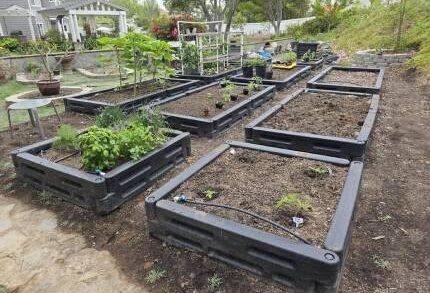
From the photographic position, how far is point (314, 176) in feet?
9.57

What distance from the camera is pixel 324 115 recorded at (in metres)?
4.74

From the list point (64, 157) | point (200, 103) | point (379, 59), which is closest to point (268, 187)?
point (64, 157)

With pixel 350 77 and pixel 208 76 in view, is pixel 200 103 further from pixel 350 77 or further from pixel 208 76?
pixel 350 77

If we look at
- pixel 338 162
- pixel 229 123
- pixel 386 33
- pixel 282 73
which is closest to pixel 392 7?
pixel 386 33

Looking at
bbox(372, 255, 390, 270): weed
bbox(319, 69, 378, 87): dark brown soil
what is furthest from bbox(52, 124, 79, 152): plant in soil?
bbox(319, 69, 378, 87): dark brown soil

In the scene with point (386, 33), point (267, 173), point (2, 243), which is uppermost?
point (386, 33)

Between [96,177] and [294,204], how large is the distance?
1.77 meters

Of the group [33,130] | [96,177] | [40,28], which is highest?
[40,28]

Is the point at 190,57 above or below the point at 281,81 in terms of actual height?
above

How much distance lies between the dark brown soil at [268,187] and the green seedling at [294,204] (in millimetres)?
24

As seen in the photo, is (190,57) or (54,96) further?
→ (190,57)

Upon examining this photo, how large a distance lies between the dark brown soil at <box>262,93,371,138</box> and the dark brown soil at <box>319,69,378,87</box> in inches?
69.8

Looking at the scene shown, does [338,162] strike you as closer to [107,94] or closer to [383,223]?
[383,223]

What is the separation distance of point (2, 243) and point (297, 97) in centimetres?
487
